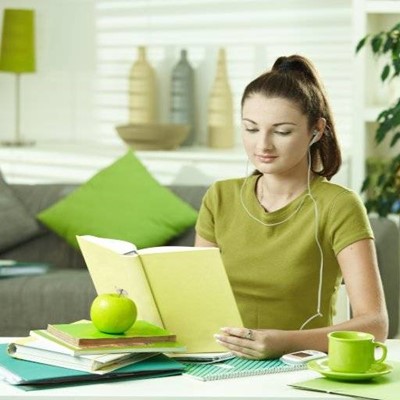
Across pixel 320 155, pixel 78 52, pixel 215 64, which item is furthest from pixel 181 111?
pixel 320 155

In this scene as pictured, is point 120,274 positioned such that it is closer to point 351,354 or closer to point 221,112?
point 351,354

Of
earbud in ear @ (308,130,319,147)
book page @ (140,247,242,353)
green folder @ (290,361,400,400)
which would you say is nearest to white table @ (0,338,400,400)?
green folder @ (290,361,400,400)

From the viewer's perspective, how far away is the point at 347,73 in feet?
17.5

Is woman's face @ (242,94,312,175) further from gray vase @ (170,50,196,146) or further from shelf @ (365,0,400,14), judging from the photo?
gray vase @ (170,50,196,146)

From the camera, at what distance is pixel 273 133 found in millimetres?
2443

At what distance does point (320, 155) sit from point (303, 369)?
0.64 meters

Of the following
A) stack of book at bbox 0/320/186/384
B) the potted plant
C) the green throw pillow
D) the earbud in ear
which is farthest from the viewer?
the green throw pillow

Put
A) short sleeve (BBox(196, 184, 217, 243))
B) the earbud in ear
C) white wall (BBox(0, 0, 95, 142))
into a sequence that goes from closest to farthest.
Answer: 1. the earbud in ear
2. short sleeve (BBox(196, 184, 217, 243))
3. white wall (BBox(0, 0, 95, 142))

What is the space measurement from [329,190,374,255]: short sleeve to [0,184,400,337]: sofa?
69.5 inches

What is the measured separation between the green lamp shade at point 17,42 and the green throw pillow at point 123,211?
1.11 m

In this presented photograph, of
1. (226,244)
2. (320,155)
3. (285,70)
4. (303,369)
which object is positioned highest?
(285,70)

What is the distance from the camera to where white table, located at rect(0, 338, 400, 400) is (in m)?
1.96

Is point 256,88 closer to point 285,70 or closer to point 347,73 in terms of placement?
point 285,70

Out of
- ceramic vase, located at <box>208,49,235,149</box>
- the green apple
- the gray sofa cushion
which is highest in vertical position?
ceramic vase, located at <box>208,49,235,149</box>
